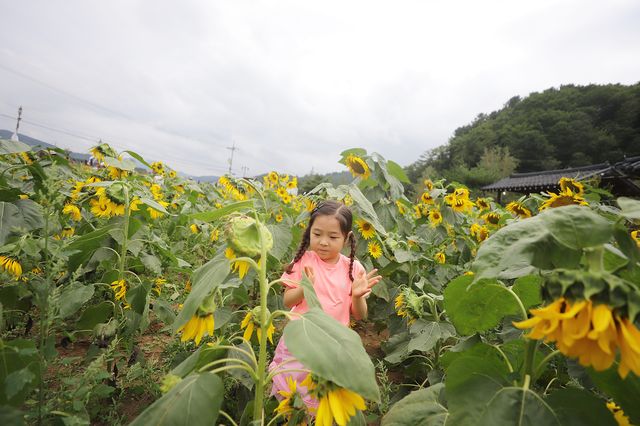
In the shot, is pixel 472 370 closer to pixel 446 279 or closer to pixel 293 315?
pixel 293 315

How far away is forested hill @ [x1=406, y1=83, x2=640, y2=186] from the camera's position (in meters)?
32.8

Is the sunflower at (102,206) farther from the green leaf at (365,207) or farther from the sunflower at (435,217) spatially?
the sunflower at (435,217)

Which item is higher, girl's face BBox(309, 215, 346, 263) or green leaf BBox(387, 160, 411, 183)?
green leaf BBox(387, 160, 411, 183)

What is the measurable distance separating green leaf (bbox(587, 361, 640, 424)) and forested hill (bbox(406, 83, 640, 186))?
31.6 meters

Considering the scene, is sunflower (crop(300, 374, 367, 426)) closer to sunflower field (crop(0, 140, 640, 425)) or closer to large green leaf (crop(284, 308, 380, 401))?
sunflower field (crop(0, 140, 640, 425))

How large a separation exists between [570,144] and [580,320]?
4474cm

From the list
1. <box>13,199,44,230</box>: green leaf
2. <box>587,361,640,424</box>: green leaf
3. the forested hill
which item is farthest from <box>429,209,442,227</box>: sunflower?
the forested hill

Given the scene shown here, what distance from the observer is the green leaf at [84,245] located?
53.1 inches

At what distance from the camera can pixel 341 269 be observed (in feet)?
6.25

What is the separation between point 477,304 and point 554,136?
44.3 meters

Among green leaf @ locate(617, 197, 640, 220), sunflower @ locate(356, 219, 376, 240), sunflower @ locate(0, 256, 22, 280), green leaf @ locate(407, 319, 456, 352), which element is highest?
green leaf @ locate(617, 197, 640, 220)

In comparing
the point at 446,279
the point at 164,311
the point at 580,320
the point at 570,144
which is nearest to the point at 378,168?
the point at 446,279

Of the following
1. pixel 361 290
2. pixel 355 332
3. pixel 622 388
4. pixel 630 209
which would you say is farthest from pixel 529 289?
pixel 361 290

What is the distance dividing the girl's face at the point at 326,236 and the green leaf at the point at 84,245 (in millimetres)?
988
